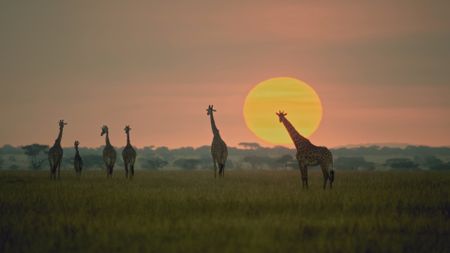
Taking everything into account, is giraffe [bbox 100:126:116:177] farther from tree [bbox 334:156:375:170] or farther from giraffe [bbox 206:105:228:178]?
tree [bbox 334:156:375:170]

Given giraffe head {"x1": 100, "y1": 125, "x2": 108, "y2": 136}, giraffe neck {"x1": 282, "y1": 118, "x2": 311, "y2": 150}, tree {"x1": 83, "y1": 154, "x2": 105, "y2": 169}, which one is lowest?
giraffe neck {"x1": 282, "y1": 118, "x2": 311, "y2": 150}

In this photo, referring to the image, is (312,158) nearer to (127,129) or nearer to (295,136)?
(295,136)

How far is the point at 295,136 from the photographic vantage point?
85.9 ft

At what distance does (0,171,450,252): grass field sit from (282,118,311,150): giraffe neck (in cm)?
576

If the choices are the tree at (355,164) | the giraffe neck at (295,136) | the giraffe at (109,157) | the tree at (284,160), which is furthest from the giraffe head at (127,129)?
the tree at (355,164)

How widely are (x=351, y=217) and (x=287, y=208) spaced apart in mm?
2335

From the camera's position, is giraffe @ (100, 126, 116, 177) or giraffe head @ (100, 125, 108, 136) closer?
giraffe @ (100, 126, 116, 177)

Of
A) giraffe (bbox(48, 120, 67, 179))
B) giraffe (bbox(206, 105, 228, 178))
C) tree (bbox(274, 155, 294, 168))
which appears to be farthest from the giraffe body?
tree (bbox(274, 155, 294, 168))

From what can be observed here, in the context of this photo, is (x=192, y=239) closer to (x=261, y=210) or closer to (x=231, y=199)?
(x=261, y=210)

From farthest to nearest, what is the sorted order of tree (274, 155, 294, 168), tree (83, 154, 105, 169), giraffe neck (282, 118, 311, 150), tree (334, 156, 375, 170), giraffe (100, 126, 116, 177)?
tree (334, 156, 375, 170) → tree (83, 154, 105, 169) → tree (274, 155, 294, 168) → giraffe (100, 126, 116, 177) → giraffe neck (282, 118, 311, 150)

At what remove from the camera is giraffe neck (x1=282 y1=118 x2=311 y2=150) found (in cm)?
2564

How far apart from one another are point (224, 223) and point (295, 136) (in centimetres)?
1322

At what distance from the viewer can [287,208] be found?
16734 mm

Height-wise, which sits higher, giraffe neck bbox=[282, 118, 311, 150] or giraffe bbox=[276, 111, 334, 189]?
giraffe neck bbox=[282, 118, 311, 150]
